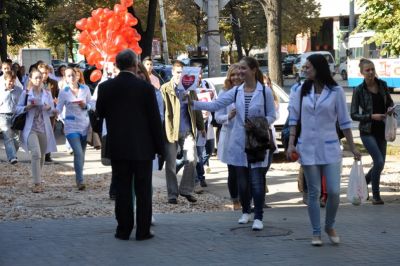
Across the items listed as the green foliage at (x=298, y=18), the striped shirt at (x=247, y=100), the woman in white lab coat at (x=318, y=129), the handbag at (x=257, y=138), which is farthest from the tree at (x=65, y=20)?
the woman in white lab coat at (x=318, y=129)

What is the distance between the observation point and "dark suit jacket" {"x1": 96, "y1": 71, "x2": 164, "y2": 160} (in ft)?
27.9

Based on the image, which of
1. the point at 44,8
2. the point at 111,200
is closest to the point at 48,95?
the point at 111,200

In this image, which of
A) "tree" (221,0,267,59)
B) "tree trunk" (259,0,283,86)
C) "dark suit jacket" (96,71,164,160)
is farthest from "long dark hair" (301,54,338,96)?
"tree" (221,0,267,59)

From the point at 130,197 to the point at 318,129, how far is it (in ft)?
6.38

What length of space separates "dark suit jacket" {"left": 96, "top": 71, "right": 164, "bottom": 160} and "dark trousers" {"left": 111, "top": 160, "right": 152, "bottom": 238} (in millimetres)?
143

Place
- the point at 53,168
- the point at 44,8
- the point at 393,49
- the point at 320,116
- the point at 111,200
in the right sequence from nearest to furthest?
the point at 320,116 → the point at 111,200 → the point at 393,49 → the point at 53,168 → the point at 44,8

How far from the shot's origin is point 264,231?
9.18 meters

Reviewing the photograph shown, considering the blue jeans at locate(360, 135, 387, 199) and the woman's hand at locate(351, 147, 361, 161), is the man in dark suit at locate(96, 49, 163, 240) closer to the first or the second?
the woman's hand at locate(351, 147, 361, 161)

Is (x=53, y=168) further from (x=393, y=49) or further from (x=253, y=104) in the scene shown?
(x=253, y=104)

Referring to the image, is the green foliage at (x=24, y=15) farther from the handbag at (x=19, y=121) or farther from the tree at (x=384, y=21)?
the handbag at (x=19, y=121)

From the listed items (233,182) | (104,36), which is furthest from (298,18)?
(233,182)

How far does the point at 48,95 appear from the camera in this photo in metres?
13.1

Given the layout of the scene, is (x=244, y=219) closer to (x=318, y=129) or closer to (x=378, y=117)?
(x=318, y=129)

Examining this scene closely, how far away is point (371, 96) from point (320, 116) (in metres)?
3.22
